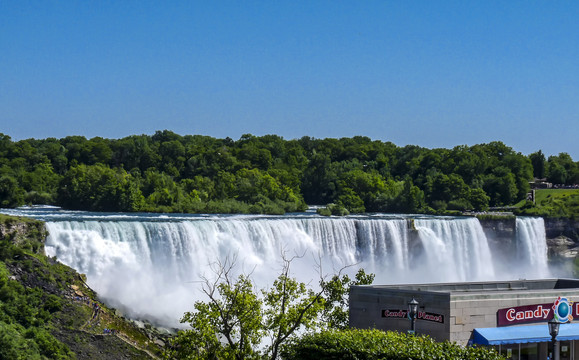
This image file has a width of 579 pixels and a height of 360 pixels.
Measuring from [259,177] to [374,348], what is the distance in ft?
232

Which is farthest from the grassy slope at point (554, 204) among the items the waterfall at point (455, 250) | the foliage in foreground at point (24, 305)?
the foliage in foreground at point (24, 305)

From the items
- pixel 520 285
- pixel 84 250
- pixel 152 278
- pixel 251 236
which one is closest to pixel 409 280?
pixel 251 236

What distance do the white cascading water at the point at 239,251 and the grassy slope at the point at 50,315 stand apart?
261 centimetres

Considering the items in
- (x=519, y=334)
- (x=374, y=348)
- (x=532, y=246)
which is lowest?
(x=532, y=246)

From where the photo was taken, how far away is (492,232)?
69438mm

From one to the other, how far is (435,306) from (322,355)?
157 inches

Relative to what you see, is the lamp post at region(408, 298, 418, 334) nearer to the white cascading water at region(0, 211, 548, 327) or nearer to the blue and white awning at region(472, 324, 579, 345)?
the blue and white awning at region(472, 324, 579, 345)

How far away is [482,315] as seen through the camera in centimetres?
2341

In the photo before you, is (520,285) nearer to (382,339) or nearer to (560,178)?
(382,339)

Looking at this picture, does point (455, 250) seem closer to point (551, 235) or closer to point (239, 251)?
point (551, 235)

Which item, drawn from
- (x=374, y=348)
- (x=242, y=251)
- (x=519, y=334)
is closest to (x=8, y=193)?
(x=242, y=251)

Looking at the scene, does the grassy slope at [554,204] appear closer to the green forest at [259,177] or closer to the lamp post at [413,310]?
the green forest at [259,177]

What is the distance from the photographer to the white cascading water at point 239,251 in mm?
42062

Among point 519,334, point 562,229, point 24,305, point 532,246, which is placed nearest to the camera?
point 519,334
